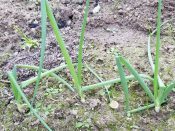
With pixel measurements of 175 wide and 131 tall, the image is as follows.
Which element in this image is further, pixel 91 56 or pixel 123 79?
pixel 91 56

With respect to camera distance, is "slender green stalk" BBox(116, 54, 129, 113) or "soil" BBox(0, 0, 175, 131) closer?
"slender green stalk" BBox(116, 54, 129, 113)

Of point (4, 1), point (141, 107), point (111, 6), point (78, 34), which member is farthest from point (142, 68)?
point (4, 1)

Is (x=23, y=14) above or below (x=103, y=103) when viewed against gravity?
above

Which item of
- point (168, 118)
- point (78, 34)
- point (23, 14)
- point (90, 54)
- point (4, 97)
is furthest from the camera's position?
point (23, 14)

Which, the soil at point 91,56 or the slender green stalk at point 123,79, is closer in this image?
the slender green stalk at point 123,79

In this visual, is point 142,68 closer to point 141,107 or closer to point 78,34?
point 141,107

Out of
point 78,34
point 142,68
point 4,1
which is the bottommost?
point 142,68

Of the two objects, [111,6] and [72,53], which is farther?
[111,6]

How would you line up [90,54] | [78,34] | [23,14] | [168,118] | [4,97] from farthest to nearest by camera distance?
1. [23,14]
2. [78,34]
3. [90,54]
4. [4,97]
5. [168,118]
